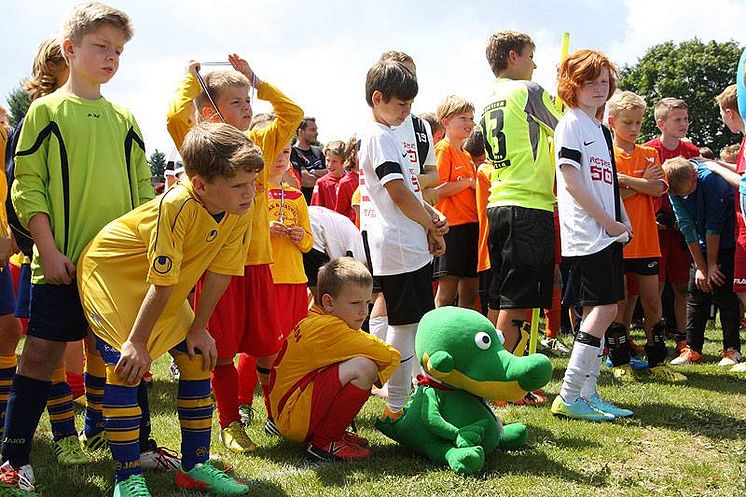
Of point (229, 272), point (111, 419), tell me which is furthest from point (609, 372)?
point (111, 419)

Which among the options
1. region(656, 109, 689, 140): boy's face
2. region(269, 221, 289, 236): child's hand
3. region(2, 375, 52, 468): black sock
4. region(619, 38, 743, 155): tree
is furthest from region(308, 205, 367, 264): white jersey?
region(619, 38, 743, 155): tree

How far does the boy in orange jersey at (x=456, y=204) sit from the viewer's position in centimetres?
664

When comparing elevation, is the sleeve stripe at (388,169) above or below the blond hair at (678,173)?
below

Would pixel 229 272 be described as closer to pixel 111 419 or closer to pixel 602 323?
pixel 111 419

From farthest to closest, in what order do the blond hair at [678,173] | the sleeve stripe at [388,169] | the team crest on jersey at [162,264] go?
the blond hair at [678,173], the sleeve stripe at [388,169], the team crest on jersey at [162,264]

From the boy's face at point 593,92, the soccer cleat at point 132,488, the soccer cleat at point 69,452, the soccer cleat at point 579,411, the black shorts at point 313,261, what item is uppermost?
the boy's face at point 593,92

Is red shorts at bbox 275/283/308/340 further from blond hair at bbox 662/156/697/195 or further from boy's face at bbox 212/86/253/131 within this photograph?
blond hair at bbox 662/156/697/195

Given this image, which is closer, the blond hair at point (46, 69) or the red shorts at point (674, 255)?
the blond hair at point (46, 69)

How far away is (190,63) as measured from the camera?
13.2ft

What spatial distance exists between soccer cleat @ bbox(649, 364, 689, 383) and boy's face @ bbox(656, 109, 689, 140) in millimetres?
2463

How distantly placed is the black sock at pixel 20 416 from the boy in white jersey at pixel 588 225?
296cm

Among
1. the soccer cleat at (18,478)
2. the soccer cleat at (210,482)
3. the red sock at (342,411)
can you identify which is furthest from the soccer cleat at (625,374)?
the soccer cleat at (18,478)

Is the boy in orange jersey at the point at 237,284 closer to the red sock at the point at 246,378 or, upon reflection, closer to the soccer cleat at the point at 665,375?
the red sock at the point at 246,378

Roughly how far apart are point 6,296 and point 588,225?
11.1 ft
